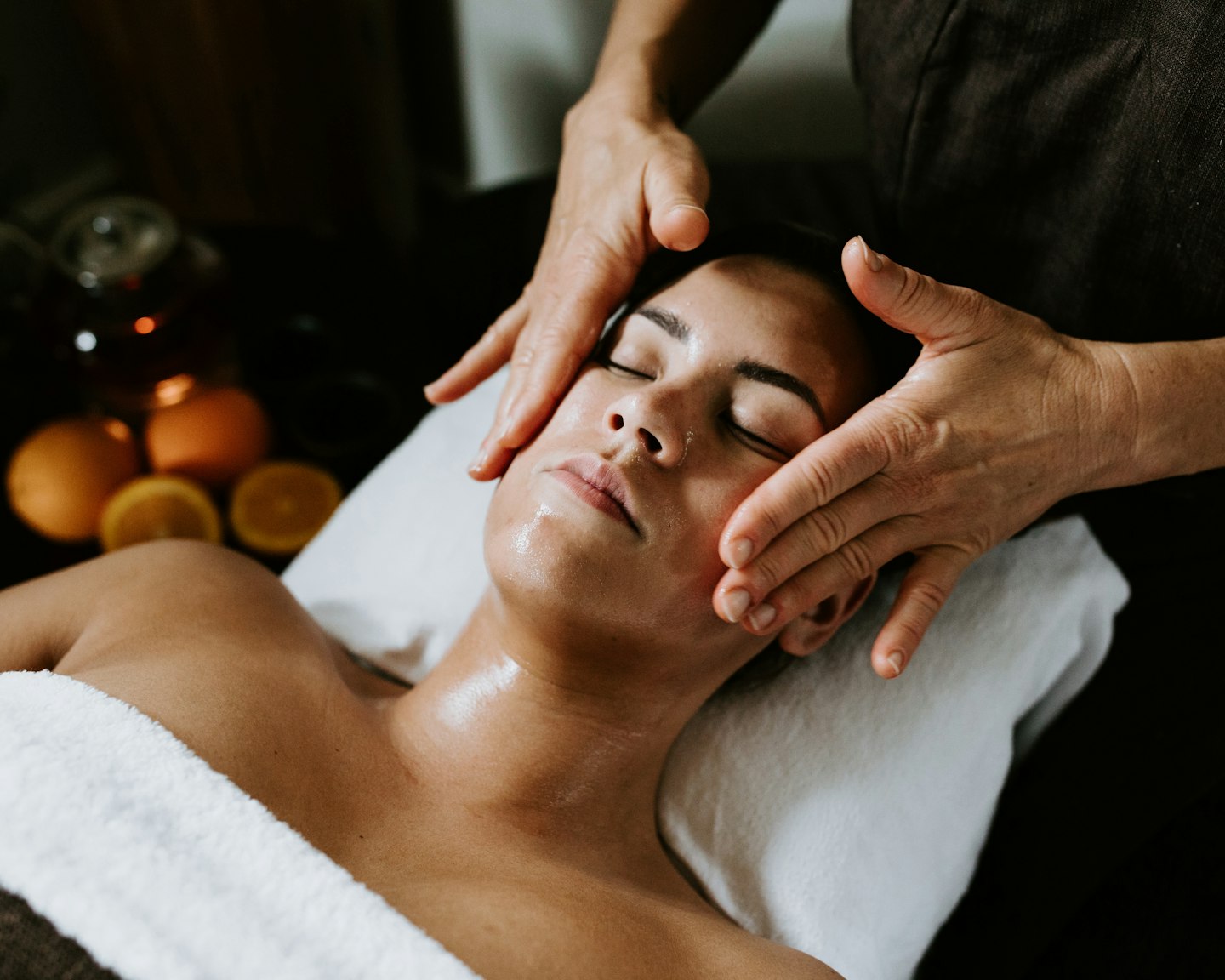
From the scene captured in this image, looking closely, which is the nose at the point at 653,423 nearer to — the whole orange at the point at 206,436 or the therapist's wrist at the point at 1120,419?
the therapist's wrist at the point at 1120,419

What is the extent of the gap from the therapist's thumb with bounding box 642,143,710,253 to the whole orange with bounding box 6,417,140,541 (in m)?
0.99

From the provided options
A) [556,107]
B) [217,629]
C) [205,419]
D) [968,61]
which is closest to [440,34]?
[556,107]

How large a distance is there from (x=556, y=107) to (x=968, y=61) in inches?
45.3

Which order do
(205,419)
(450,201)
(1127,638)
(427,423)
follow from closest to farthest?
(1127,638) < (427,423) < (205,419) < (450,201)

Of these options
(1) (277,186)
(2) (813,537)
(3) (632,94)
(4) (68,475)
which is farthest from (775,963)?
(1) (277,186)

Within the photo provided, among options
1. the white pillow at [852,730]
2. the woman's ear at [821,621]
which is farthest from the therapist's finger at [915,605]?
the white pillow at [852,730]

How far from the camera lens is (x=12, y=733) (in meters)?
0.88

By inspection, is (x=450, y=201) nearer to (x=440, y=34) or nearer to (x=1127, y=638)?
(x=440, y=34)

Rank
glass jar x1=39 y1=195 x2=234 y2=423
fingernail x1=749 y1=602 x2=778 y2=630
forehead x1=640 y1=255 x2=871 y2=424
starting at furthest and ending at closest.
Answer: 1. glass jar x1=39 y1=195 x2=234 y2=423
2. forehead x1=640 y1=255 x2=871 y2=424
3. fingernail x1=749 y1=602 x2=778 y2=630

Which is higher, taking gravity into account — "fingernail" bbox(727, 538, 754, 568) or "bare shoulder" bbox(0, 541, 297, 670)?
"fingernail" bbox(727, 538, 754, 568)

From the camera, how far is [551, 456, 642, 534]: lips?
92 centimetres

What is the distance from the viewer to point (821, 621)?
3.64ft

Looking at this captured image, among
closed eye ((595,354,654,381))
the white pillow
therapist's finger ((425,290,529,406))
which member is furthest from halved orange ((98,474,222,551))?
closed eye ((595,354,654,381))

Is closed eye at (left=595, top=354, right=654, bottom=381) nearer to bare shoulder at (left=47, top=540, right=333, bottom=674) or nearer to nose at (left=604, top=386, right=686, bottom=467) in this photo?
nose at (left=604, top=386, right=686, bottom=467)
